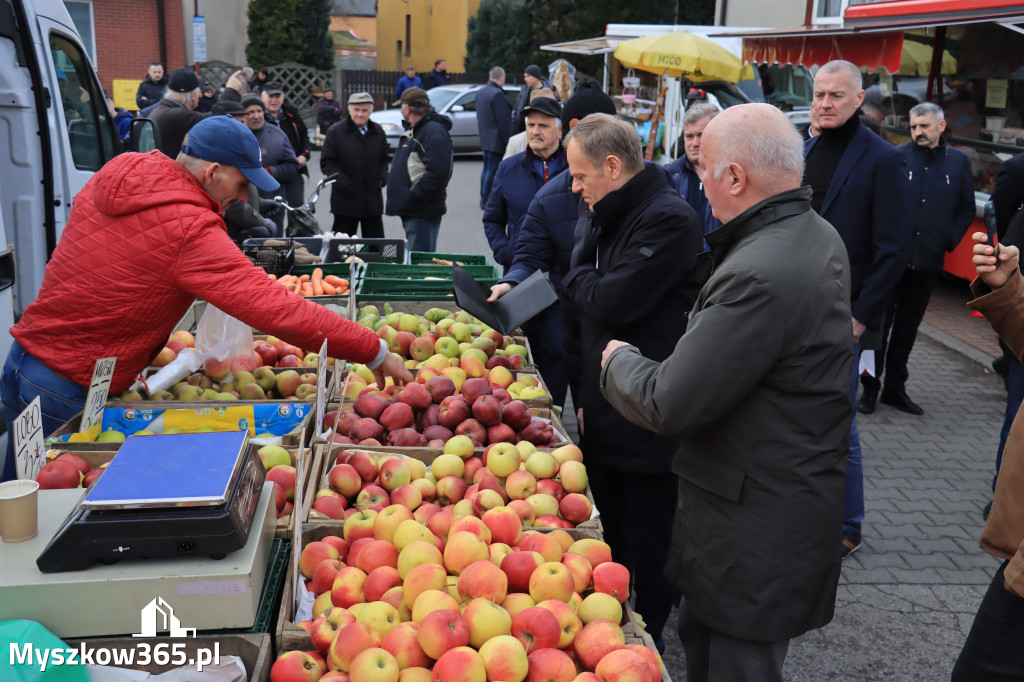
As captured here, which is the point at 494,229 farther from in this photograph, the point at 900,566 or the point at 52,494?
the point at 52,494

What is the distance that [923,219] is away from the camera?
21.5 feet

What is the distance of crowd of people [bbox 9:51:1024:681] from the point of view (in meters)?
2.16

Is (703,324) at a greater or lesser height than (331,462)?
greater

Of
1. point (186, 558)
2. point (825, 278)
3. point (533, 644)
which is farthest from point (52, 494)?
point (825, 278)

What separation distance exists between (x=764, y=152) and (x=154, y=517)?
1710mm

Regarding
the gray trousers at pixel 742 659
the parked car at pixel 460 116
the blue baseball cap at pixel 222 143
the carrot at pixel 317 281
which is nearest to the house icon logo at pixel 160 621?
the gray trousers at pixel 742 659

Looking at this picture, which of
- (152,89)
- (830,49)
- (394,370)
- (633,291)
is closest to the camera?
(633,291)

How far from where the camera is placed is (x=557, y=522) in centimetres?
276

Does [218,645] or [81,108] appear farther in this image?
[81,108]

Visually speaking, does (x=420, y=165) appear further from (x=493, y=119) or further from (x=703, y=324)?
(x=703, y=324)

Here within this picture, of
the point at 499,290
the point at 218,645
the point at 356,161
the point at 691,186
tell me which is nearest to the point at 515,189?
the point at 691,186

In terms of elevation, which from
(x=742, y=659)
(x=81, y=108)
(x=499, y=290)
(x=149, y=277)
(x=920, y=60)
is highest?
(x=920, y=60)

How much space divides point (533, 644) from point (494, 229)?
13.2 feet

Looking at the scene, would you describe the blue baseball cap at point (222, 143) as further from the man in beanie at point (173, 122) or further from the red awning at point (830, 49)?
the red awning at point (830, 49)
